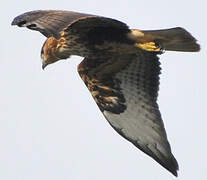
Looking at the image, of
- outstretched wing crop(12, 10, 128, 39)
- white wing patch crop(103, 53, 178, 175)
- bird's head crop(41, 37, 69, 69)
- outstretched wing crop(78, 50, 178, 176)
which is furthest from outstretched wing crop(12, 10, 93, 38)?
white wing patch crop(103, 53, 178, 175)

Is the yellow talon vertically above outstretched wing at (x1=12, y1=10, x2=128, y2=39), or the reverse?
outstretched wing at (x1=12, y1=10, x2=128, y2=39)

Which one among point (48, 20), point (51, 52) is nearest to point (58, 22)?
point (48, 20)

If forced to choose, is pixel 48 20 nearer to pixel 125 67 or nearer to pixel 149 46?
pixel 149 46

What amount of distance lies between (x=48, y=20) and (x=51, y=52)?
1983 millimetres

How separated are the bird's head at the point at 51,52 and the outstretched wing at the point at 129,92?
0.38 metres

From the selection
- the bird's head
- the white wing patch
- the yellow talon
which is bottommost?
the white wing patch

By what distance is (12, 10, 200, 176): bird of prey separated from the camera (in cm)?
1184

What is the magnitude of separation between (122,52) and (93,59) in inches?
16.8

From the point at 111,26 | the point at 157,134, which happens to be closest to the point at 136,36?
the point at 111,26

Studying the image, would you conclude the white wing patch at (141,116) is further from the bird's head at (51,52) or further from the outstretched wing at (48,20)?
the outstretched wing at (48,20)

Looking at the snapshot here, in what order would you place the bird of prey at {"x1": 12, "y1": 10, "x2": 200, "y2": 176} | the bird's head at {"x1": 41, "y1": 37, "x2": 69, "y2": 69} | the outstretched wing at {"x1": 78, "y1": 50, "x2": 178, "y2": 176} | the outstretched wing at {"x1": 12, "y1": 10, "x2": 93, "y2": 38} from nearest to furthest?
1. the outstretched wing at {"x1": 12, "y1": 10, "x2": 93, "y2": 38}
2. the bird of prey at {"x1": 12, "y1": 10, "x2": 200, "y2": 176}
3. the outstretched wing at {"x1": 78, "y1": 50, "x2": 178, "y2": 176}
4. the bird's head at {"x1": 41, "y1": 37, "x2": 69, "y2": 69}

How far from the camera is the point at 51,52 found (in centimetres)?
1284

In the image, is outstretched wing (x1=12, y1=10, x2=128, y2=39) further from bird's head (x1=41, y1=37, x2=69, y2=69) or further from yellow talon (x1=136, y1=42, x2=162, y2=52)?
bird's head (x1=41, y1=37, x2=69, y2=69)

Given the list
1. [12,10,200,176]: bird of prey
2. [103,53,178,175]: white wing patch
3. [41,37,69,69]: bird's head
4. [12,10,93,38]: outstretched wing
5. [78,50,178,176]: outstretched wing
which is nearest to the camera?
[12,10,93,38]: outstretched wing
